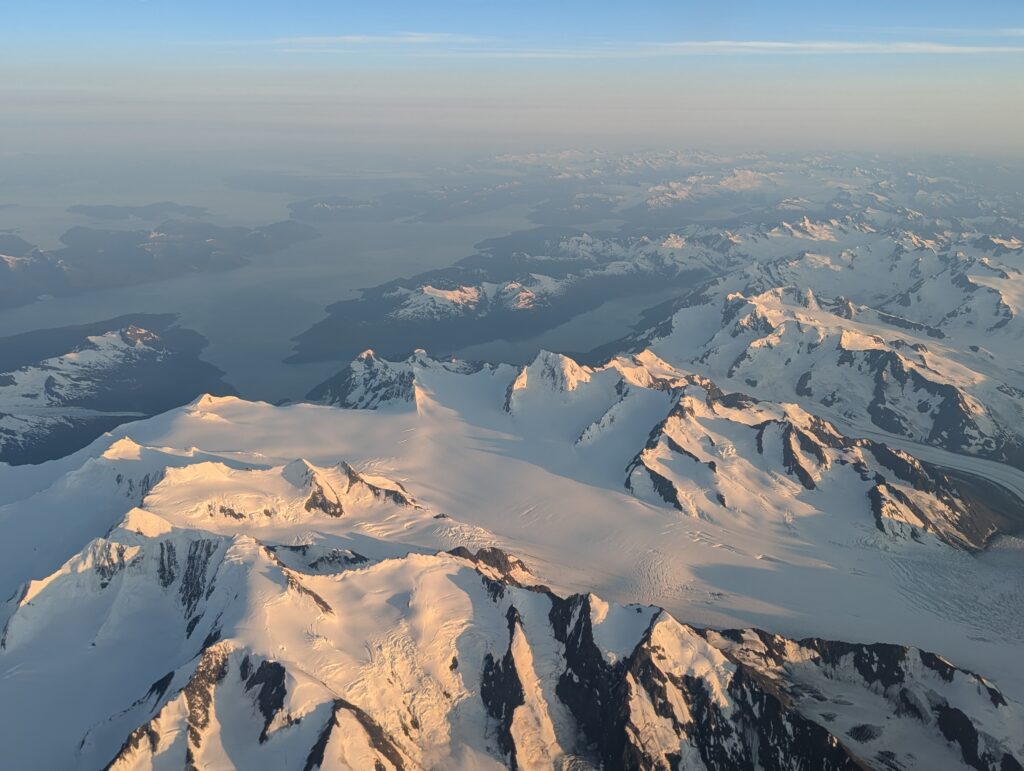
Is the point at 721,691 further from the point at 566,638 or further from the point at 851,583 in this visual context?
the point at 851,583

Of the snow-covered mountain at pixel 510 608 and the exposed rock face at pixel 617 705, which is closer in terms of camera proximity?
the exposed rock face at pixel 617 705

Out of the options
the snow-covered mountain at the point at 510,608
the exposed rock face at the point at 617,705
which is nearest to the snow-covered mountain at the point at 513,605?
the exposed rock face at the point at 617,705

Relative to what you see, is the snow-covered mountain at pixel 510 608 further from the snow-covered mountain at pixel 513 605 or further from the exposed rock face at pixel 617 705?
the snow-covered mountain at pixel 513 605

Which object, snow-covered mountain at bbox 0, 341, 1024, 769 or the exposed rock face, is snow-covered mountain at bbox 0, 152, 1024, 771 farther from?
snow-covered mountain at bbox 0, 341, 1024, 769

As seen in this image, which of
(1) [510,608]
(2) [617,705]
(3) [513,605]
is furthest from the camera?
(3) [513,605]

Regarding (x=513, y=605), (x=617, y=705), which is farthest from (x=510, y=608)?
(x=617, y=705)

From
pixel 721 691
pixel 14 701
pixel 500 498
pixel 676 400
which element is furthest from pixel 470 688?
pixel 676 400

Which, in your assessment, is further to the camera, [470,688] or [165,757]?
[470,688]

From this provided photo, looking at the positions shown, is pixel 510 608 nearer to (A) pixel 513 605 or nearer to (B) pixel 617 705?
(A) pixel 513 605

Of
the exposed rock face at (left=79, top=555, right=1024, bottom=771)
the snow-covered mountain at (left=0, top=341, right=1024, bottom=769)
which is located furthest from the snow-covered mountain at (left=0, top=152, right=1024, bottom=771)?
the snow-covered mountain at (left=0, top=341, right=1024, bottom=769)

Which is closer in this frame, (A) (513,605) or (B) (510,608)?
(B) (510,608)

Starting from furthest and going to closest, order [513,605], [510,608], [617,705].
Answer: [513,605]
[510,608]
[617,705]
